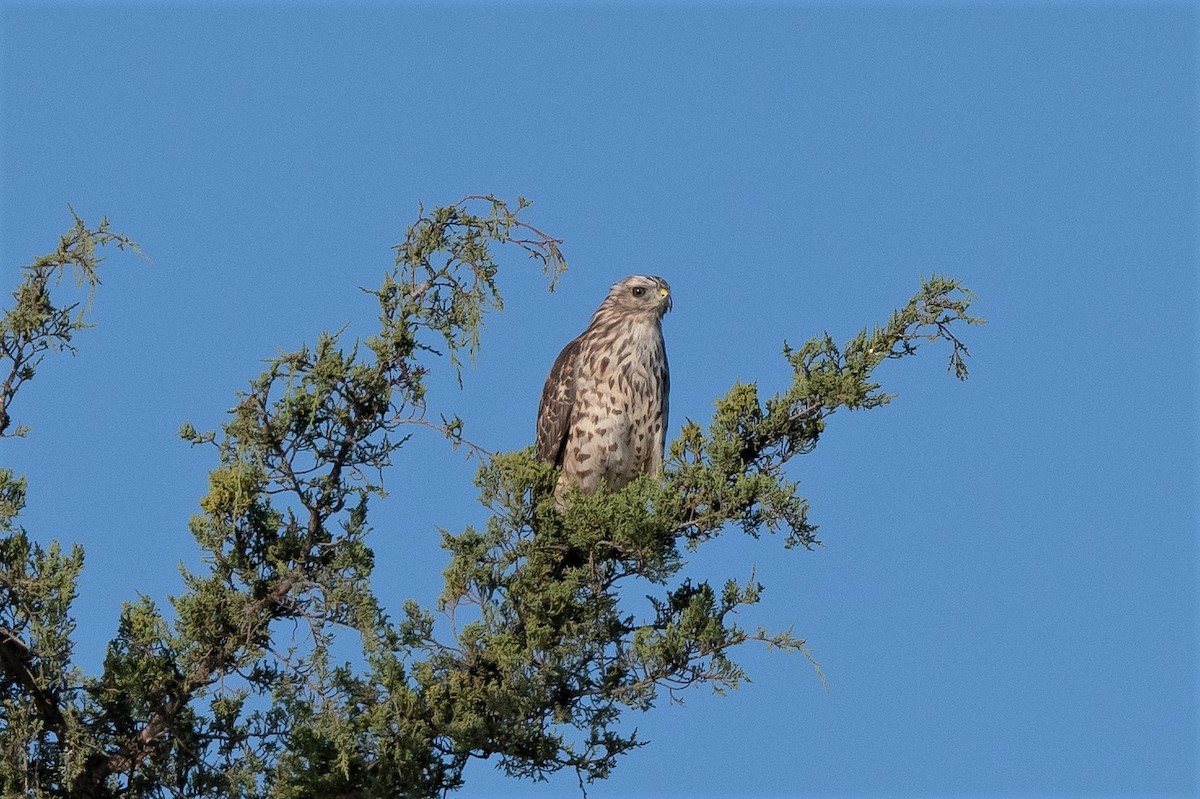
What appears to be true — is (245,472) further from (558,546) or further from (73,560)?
(558,546)

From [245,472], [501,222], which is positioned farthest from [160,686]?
[501,222]

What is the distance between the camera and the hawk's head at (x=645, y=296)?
9000 mm

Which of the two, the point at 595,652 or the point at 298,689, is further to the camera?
the point at 595,652

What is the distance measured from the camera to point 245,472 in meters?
5.70

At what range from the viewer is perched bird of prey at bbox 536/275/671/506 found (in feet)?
28.6

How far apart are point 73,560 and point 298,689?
36.4 inches

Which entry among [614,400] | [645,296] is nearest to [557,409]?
[614,400]

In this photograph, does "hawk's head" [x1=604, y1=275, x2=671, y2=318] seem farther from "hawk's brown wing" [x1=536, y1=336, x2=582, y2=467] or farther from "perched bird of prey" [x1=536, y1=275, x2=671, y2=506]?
"hawk's brown wing" [x1=536, y1=336, x2=582, y2=467]

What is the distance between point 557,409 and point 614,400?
Result: 1.29 feet

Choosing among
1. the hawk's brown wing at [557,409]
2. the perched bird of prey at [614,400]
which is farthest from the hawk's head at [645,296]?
the hawk's brown wing at [557,409]

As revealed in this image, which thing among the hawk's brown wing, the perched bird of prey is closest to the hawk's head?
the perched bird of prey

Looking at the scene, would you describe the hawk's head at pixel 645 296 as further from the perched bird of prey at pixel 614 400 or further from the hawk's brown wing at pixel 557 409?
the hawk's brown wing at pixel 557 409

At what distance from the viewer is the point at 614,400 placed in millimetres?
8711

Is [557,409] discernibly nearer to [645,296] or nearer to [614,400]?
[614,400]
